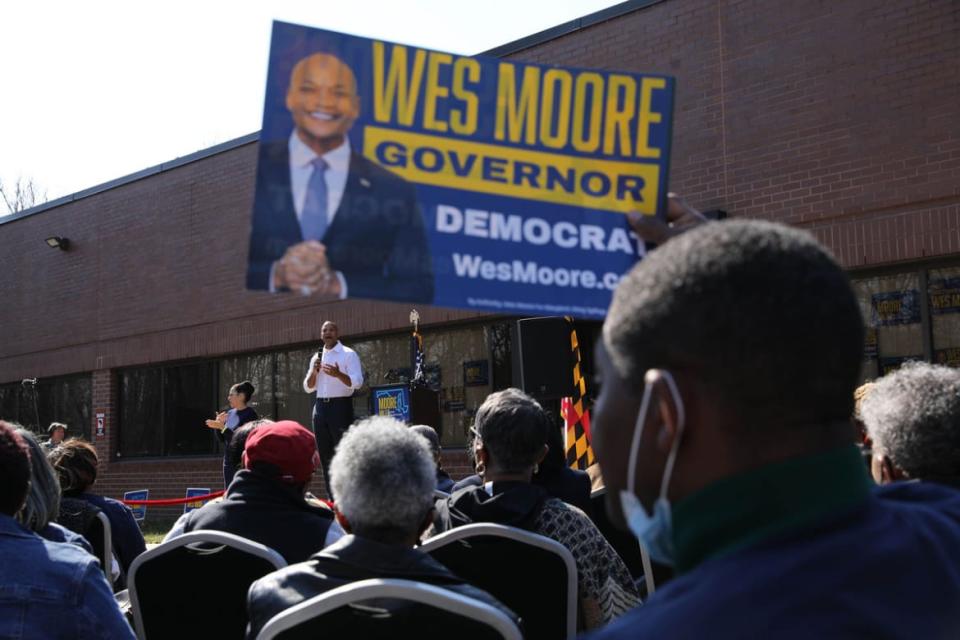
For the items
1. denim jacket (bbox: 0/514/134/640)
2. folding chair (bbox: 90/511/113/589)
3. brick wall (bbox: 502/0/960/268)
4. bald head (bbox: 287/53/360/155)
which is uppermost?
brick wall (bbox: 502/0/960/268)

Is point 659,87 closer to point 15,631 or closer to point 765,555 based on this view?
point 765,555

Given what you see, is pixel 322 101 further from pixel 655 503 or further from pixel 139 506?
pixel 139 506

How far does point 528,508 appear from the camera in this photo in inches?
139

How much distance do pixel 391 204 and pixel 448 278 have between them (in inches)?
7.6

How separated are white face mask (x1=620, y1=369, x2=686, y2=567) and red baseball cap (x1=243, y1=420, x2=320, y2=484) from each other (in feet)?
8.42

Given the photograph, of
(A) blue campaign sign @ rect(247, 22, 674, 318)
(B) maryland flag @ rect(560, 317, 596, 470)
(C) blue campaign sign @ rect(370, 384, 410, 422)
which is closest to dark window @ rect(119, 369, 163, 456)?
(C) blue campaign sign @ rect(370, 384, 410, 422)

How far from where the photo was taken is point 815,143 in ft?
33.0

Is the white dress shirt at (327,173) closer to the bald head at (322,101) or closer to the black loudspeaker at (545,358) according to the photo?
the bald head at (322,101)

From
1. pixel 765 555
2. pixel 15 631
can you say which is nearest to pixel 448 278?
pixel 765 555

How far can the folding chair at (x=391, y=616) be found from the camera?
2150 mm

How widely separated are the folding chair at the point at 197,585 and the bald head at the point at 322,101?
1596 millimetres

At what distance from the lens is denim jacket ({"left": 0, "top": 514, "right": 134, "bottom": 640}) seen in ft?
8.19

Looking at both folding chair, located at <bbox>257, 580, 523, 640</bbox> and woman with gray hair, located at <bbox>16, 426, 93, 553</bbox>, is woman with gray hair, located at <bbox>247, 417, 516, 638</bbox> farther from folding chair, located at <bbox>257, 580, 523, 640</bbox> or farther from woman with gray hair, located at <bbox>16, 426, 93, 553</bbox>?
woman with gray hair, located at <bbox>16, 426, 93, 553</bbox>

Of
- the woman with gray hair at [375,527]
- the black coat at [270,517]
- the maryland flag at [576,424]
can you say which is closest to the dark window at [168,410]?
the maryland flag at [576,424]
